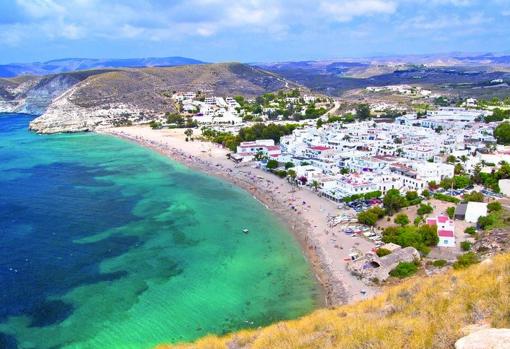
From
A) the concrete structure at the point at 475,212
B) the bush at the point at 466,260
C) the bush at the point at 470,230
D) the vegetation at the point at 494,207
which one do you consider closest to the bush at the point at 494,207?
the vegetation at the point at 494,207

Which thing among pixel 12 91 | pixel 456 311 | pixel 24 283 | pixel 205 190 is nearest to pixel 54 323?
pixel 24 283

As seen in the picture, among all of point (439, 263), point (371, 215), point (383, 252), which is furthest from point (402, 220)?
point (439, 263)

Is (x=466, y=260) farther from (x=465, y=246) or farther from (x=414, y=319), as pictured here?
(x=414, y=319)

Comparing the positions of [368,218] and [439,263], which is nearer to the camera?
[439,263]

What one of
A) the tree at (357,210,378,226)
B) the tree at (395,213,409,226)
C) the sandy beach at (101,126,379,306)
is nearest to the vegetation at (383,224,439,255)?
the sandy beach at (101,126,379,306)

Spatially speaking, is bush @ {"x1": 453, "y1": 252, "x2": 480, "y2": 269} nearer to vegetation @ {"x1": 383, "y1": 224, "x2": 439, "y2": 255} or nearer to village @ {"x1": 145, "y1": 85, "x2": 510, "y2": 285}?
village @ {"x1": 145, "y1": 85, "x2": 510, "y2": 285}

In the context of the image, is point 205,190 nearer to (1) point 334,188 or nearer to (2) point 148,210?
(2) point 148,210

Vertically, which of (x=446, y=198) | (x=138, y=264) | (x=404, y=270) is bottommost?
(x=138, y=264)
